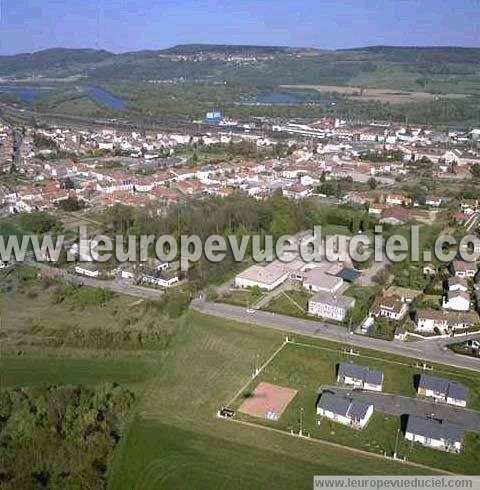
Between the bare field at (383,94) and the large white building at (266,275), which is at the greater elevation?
the bare field at (383,94)

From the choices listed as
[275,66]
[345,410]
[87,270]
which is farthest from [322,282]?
[275,66]

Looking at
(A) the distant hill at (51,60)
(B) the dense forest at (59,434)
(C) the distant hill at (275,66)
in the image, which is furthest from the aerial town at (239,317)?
(A) the distant hill at (51,60)

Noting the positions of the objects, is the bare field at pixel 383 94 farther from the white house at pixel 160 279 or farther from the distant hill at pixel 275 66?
the white house at pixel 160 279

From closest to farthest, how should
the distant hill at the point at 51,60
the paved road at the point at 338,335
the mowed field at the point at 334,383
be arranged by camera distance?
the mowed field at the point at 334,383 → the paved road at the point at 338,335 → the distant hill at the point at 51,60

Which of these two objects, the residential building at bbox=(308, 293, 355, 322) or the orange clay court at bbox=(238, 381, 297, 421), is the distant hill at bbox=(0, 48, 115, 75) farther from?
the orange clay court at bbox=(238, 381, 297, 421)

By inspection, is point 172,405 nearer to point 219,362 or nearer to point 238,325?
point 219,362

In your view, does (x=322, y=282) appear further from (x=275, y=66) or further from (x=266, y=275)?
(x=275, y=66)

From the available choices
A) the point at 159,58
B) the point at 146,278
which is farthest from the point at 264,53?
the point at 146,278
